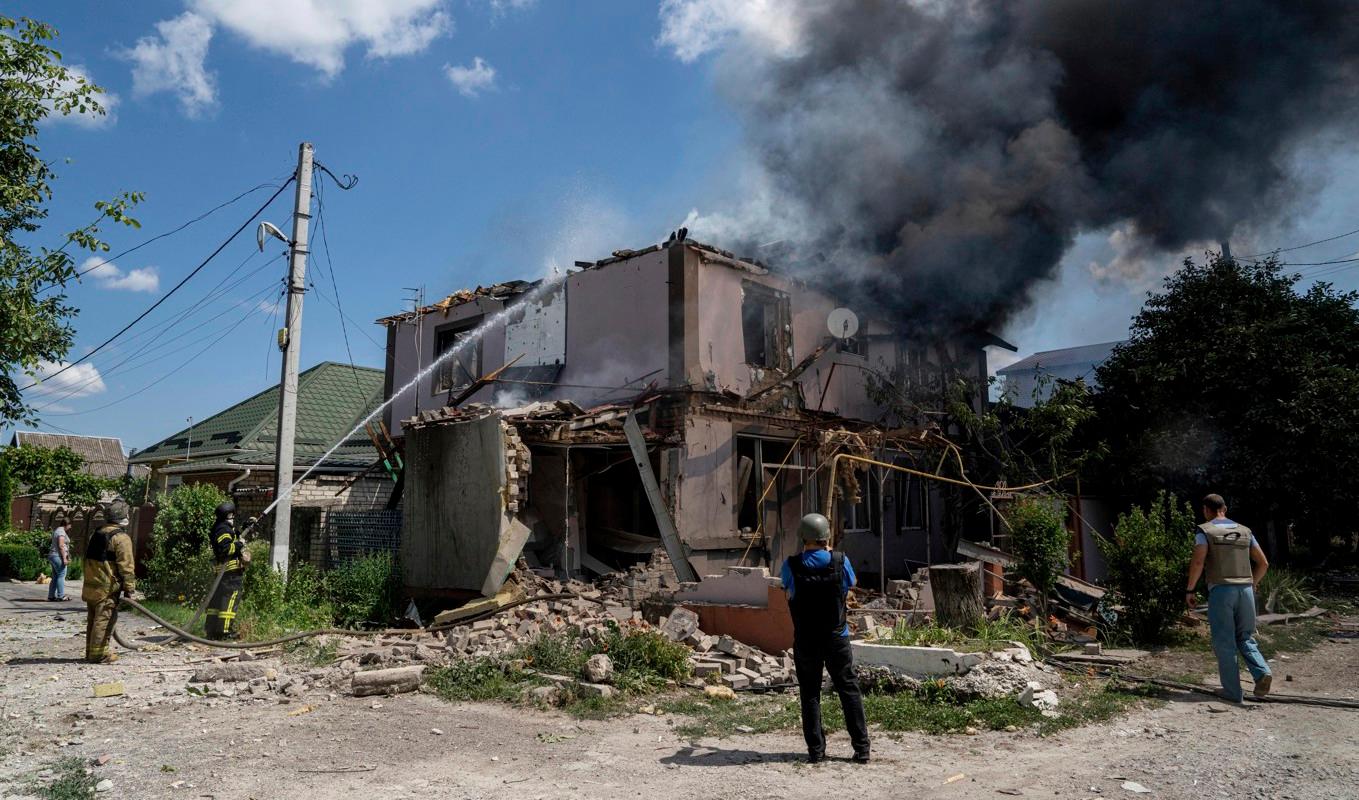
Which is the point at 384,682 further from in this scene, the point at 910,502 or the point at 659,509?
the point at 910,502

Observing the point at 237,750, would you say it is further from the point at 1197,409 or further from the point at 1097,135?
the point at 1197,409

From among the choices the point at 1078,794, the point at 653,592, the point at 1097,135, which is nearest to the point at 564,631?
the point at 653,592

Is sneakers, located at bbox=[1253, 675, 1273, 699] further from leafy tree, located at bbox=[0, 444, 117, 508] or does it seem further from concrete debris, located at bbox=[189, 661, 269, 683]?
leafy tree, located at bbox=[0, 444, 117, 508]

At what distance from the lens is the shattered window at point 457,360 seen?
56.0 feet

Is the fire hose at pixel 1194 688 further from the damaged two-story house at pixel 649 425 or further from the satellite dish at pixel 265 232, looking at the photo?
the satellite dish at pixel 265 232

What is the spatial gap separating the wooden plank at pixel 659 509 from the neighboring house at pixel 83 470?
12239mm

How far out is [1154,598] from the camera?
9.61 meters

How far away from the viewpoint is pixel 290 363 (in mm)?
11906

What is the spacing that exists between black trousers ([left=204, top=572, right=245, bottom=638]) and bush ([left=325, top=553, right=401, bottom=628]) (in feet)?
6.57

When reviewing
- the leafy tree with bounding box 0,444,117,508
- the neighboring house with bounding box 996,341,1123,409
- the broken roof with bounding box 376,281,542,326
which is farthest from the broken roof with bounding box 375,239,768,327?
the neighboring house with bounding box 996,341,1123,409

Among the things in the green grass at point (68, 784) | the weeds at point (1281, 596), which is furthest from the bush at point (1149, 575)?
the green grass at point (68, 784)

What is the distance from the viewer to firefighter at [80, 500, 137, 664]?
8.80 m

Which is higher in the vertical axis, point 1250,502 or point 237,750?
point 1250,502

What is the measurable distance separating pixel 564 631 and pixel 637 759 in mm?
4215
